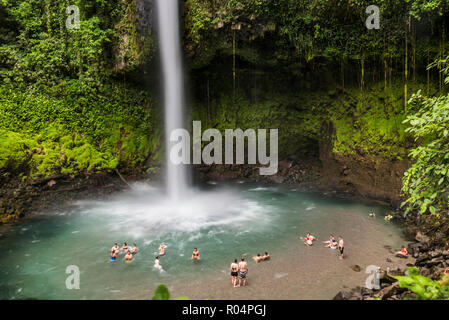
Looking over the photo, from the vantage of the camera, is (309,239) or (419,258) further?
(309,239)

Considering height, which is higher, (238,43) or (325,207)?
(238,43)

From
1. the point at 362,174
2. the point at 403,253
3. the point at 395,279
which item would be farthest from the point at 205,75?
the point at 395,279

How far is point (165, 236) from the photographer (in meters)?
12.6

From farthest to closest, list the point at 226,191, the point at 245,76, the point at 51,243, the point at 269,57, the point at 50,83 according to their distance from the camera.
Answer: the point at 245,76
the point at 226,191
the point at 269,57
the point at 50,83
the point at 51,243

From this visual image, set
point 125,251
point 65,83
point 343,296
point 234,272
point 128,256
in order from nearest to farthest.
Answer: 1. point 343,296
2. point 234,272
3. point 128,256
4. point 125,251
5. point 65,83

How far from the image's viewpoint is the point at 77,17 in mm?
18281

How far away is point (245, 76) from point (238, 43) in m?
4.08

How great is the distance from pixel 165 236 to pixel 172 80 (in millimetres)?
10845

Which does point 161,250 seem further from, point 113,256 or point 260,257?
point 260,257

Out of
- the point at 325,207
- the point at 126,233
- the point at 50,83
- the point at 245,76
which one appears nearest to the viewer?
the point at 126,233

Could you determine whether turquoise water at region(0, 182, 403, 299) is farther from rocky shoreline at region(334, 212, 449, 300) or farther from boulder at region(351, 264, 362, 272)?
boulder at region(351, 264, 362, 272)

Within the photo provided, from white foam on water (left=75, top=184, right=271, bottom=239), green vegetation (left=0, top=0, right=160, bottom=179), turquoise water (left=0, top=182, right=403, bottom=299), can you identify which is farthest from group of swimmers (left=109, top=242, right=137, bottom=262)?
green vegetation (left=0, top=0, right=160, bottom=179)
